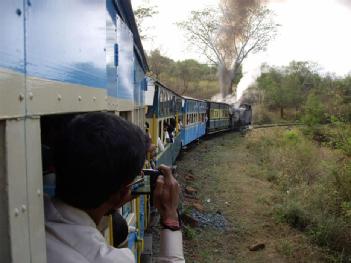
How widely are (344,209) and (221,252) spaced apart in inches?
134

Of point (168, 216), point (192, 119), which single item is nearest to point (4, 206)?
point (168, 216)

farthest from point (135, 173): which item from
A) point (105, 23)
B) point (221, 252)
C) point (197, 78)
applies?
point (197, 78)

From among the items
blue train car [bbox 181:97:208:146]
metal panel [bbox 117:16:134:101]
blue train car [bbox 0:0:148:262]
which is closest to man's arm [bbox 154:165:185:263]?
blue train car [bbox 0:0:148:262]

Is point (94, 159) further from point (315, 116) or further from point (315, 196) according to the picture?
point (315, 116)

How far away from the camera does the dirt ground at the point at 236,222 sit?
23.2ft

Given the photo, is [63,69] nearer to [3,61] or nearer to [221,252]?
[3,61]

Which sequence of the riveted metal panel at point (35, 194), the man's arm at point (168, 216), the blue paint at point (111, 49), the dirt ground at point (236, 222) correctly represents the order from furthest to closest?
the dirt ground at point (236, 222), the blue paint at point (111, 49), the man's arm at point (168, 216), the riveted metal panel at point (35, 194)

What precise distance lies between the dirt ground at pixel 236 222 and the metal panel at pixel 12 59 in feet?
19.4

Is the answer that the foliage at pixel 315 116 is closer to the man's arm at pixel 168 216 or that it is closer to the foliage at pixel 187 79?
the foliage at pixel 187 79

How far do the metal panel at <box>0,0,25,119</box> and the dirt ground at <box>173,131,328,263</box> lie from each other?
5.90 meters

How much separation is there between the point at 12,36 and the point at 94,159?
0.39 m

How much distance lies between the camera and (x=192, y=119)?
58.5ft

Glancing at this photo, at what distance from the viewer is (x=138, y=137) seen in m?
1.29

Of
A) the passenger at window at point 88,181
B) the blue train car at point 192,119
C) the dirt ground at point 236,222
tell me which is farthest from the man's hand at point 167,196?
the blue train car at point 192,119
